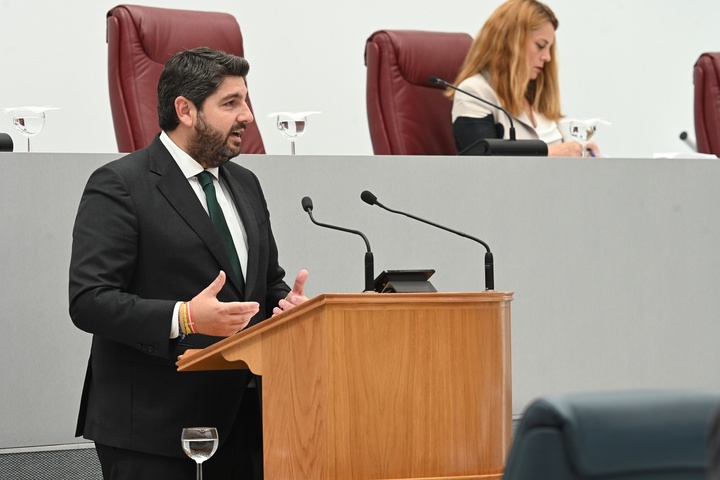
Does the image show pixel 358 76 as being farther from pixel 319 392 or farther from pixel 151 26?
pixel 319 392

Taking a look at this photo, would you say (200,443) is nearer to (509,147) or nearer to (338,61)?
(509,147)

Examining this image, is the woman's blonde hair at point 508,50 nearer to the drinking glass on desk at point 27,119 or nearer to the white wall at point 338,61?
the white wall at point 338,61

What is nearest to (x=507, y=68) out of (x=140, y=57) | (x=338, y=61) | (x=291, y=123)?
(x=291, y=123)

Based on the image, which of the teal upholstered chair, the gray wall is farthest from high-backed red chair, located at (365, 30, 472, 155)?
the teal upholstered chair

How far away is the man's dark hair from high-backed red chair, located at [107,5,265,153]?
4.23 feet

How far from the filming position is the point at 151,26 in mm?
3732

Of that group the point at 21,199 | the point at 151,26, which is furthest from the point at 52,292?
the point at 151,26

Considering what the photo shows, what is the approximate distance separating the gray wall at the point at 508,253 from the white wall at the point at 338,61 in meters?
1.90

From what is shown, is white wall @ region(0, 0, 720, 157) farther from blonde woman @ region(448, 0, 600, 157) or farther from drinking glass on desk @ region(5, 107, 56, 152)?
drinking glass on desk @ region(5, 107, 56, 152)

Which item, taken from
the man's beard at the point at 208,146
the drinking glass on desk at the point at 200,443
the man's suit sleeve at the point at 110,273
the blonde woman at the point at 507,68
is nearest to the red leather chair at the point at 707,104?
the blonde woman at the point at 507,68

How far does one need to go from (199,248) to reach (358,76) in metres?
3.19

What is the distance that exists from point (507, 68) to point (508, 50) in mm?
63

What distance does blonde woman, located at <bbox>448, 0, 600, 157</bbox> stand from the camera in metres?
3.87

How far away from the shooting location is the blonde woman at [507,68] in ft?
12.7
